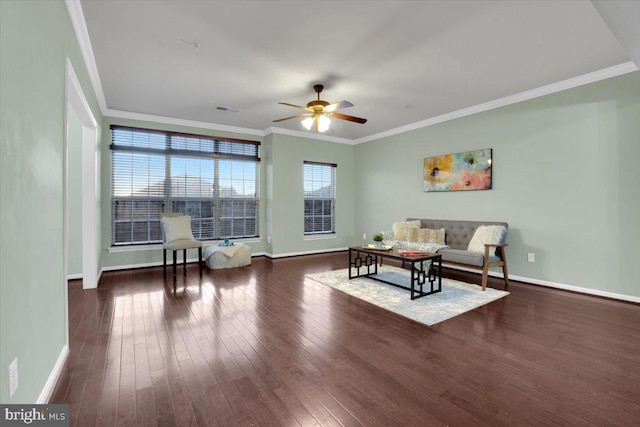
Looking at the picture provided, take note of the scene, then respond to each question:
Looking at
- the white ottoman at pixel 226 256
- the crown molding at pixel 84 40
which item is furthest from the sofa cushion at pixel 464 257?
the crown molding at pixel 84 40

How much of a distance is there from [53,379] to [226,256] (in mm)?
3612

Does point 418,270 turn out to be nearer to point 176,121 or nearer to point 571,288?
point 571,288

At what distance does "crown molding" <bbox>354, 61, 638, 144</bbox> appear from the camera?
364 centimetres

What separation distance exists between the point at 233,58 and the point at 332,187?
177 inches

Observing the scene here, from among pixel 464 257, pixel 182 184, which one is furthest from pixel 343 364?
pixel 182 184

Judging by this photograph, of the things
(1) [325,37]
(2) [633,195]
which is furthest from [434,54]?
(2) [633,195]

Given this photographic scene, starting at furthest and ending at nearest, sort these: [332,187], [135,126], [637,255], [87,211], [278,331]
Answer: [332,187]
[135,126]
[87,211]
[637,255]
[278,331]

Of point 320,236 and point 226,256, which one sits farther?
point 320,236

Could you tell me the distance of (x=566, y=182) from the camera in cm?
411

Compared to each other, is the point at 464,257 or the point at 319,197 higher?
the point at 319,197

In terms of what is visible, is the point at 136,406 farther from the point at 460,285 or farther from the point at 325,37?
the point at 460,285

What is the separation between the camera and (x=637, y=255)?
357 cm

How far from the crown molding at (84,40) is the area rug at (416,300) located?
396cm

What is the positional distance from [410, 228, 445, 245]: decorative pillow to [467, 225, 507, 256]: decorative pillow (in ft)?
1.99
